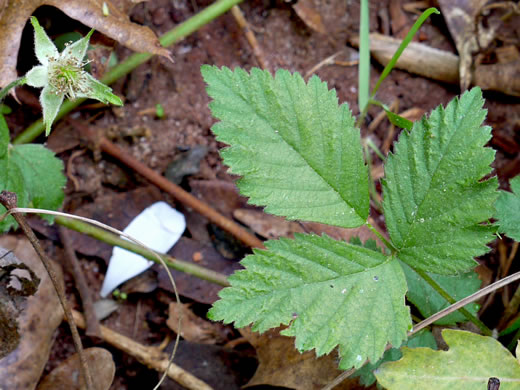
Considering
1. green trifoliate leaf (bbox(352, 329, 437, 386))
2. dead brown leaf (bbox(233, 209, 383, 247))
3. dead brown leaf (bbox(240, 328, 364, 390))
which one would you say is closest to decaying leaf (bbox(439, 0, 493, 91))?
dead brown leaf (bbox(233, 209, 383, 247))

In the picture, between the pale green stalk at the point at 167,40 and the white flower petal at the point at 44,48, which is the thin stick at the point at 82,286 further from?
the white flower petal at the point at 44,48

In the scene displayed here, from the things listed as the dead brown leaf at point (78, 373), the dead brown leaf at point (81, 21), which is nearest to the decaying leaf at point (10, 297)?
the dead brown leaf at point (78, 373)

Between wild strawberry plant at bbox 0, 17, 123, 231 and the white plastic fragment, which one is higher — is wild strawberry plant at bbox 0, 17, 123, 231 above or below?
above

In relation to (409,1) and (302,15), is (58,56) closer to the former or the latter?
(302,15)

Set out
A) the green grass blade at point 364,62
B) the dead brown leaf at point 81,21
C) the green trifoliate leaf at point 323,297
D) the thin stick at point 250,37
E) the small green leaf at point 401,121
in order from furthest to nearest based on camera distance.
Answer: the thin stick at point 250,37 → the green grass blade at point 364,62 → the dead brown leaf at point 81,21 → the small green leaf at point 401,121 → the green trifoliate leaf at point 323,297

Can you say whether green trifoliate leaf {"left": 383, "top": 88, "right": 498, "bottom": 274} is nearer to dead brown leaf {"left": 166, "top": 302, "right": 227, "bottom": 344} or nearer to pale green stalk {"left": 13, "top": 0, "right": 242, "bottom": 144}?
dead brown leaf {"left": 166, "top": 302, "right": 227, "bottom": 344}

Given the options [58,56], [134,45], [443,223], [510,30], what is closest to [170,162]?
[134,45]
